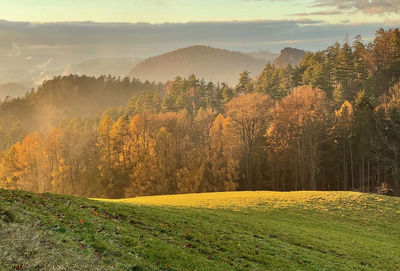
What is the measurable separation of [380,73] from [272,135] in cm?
5007

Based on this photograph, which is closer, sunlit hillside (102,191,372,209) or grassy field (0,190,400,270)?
grassy field (0,190,400,270)

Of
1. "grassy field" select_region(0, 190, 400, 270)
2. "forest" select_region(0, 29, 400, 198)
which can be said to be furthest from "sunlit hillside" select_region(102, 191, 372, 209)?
"forest" select_region(0, 29, 400, 198)

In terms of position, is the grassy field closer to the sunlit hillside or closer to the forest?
the sunlit hillside

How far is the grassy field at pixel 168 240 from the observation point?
1211cm

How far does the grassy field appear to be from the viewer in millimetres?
12109

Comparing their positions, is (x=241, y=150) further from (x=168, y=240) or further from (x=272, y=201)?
(x=168, y=240)

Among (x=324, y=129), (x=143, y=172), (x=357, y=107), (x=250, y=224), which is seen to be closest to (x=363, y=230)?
(x=250, y=224)

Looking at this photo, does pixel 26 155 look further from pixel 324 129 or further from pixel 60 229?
pixel 60 229

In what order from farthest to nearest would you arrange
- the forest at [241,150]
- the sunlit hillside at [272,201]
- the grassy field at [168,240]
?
the forest at [241,150]
the sunlit hillside at [272,201]
the grassy field at [168,240]

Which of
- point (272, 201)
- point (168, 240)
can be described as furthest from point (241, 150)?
point (168, 240)

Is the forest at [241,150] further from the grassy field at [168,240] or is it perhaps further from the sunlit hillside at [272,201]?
the grassy field at [168,240]

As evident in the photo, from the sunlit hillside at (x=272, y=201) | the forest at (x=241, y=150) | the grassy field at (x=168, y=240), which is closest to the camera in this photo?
the grassy field at (x=168, y=240)

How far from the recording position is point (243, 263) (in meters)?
15.6

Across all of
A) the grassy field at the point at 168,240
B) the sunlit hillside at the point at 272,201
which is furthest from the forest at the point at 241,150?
the grassy field at the point at 168,240
